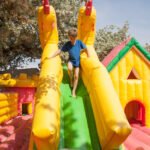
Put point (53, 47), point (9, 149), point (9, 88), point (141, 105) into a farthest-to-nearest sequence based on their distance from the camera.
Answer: point (9, 88) → point (141, 105) → point (53, 47) → point (9, 149)

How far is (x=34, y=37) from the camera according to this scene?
55.3ft

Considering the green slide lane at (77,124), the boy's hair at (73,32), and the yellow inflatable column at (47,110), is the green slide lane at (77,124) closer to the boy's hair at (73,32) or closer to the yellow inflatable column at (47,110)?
the yellow inflatable column at (47,110)

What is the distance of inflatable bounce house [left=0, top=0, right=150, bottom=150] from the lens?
4271mm

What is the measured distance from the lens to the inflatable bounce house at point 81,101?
4271 mm

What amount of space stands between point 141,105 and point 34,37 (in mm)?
9273

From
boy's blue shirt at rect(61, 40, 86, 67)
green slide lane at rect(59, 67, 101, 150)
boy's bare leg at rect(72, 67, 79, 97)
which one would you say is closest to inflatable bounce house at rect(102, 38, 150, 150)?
boy's blue shirt at rect(61, 40, 86, 67)

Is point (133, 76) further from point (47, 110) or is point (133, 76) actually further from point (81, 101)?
point (47, 110)

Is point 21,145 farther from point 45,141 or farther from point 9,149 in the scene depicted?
point 45,141

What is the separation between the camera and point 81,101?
19.8 ft

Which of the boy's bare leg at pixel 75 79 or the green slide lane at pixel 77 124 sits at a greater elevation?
the boy's bare leg at pixel 75 79

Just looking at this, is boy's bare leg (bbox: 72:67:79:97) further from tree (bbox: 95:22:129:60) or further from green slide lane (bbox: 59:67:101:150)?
tree (bbox: 95:22:129:60)

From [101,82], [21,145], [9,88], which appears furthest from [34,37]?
[101,82]

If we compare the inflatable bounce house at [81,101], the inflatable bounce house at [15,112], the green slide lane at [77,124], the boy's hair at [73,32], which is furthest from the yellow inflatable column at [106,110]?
the inflatable bounce house at [15,112]

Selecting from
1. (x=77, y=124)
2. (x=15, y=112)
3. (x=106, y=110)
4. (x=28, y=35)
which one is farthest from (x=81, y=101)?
(x=28, y=35)
